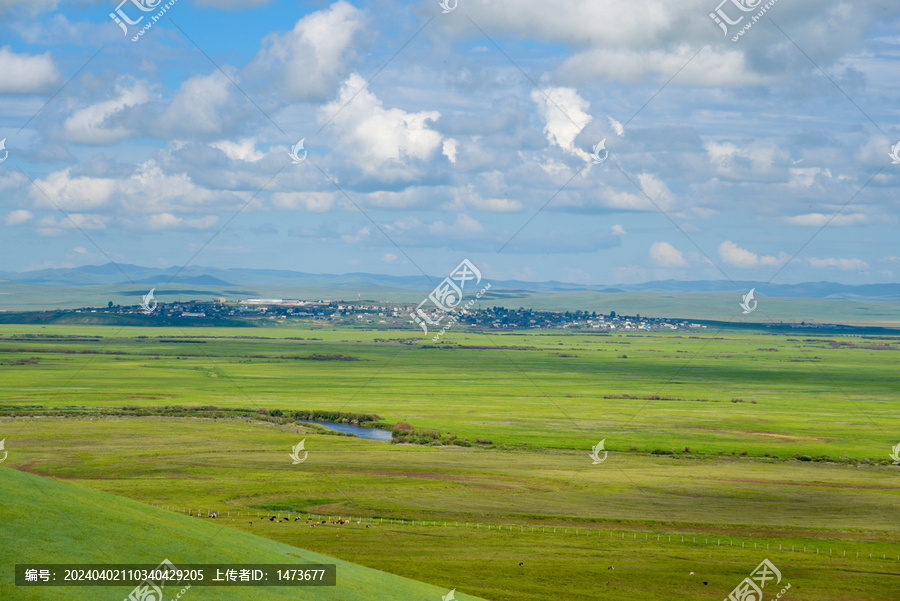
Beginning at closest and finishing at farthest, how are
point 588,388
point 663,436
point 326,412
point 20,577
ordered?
point 20,577, point 663,436, point 326,412, point 588,388

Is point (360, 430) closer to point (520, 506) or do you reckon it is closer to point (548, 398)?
point (548, 398)

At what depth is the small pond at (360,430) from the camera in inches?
4273

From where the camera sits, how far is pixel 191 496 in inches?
2640

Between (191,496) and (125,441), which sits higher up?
(125,441)

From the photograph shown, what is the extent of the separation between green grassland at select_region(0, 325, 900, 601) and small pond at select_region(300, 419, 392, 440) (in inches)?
154

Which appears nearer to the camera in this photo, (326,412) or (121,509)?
(121,509)

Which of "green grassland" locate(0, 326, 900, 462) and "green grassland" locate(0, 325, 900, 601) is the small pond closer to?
"green grassland" locate(0, 325, 900, 601)

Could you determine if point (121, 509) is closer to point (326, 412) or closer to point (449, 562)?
point (449, 562)

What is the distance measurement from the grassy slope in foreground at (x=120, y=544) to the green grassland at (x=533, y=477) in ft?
3.81

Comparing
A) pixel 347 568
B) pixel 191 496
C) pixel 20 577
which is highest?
pixel 191 496

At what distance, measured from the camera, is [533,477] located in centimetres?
7906

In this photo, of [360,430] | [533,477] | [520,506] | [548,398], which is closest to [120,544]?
[520,506]

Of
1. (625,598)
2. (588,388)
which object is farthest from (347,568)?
(588,388)

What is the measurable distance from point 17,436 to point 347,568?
232 ft
